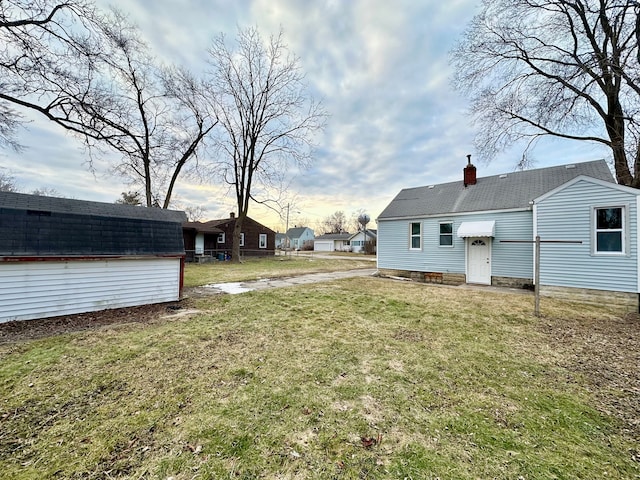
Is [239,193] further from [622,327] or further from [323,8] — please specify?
[622,327]

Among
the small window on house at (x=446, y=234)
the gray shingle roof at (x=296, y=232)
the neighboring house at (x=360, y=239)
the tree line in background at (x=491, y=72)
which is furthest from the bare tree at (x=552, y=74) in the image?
the gray shingle roof at (x=296, y=232)

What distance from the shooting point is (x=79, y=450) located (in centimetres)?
219

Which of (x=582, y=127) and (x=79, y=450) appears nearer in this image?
(x=79, y=450)

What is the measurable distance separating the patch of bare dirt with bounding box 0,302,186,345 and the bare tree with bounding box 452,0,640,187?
46.5ft

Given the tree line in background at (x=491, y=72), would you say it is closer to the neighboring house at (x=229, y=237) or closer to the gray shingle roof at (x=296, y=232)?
the neighboring house at (x=229, y=237)

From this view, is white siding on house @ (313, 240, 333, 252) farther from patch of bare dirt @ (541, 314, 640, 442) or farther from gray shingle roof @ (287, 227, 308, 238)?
patch of bare dirt @ (541, 314, 640, 442)

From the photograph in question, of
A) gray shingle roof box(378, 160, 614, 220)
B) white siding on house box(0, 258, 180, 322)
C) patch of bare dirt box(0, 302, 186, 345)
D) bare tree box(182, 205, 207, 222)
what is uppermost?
bare tree box(182, 205, 207, 222)

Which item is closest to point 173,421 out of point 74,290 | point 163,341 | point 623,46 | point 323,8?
point 163,341

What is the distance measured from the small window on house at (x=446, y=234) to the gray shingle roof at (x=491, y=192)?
0.61m

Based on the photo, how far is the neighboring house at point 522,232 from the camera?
25.1ft

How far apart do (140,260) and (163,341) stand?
349 cm

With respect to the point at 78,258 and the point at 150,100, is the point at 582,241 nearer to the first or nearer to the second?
the point at 78,258

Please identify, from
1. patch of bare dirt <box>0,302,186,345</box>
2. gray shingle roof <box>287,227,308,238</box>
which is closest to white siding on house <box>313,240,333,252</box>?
gray shingle roof <box>287,227,308,238</box>

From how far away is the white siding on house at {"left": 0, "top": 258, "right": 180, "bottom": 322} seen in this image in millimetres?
5395
